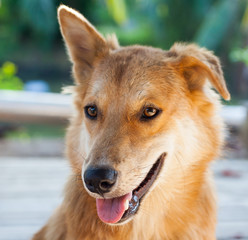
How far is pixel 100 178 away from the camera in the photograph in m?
1.85

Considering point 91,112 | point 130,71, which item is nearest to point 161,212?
point 91,112

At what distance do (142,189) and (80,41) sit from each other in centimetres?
104

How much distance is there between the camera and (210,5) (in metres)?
17.7

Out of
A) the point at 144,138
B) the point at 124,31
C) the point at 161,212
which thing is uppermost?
the point at 144,138

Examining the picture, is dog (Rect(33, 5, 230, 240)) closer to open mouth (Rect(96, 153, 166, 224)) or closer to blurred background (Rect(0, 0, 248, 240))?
open mouth (Rect(96, 153, 166, 224))

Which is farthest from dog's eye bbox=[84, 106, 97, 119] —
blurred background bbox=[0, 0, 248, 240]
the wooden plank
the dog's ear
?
the wooden plank

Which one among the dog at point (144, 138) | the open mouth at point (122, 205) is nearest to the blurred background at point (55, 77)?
the dog at point (144, 138)

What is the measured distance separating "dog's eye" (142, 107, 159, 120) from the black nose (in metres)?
0.41

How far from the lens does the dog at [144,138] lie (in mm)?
2062

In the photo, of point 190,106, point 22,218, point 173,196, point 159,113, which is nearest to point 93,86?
point 159,113

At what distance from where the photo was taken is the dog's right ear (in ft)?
7.73

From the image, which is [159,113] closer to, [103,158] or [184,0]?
[103,158]

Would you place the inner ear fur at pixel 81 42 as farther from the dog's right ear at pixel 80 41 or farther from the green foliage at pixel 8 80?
the green foliage at pixel 8 80

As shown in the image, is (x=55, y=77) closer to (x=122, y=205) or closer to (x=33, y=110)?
(x=33, y=110)
